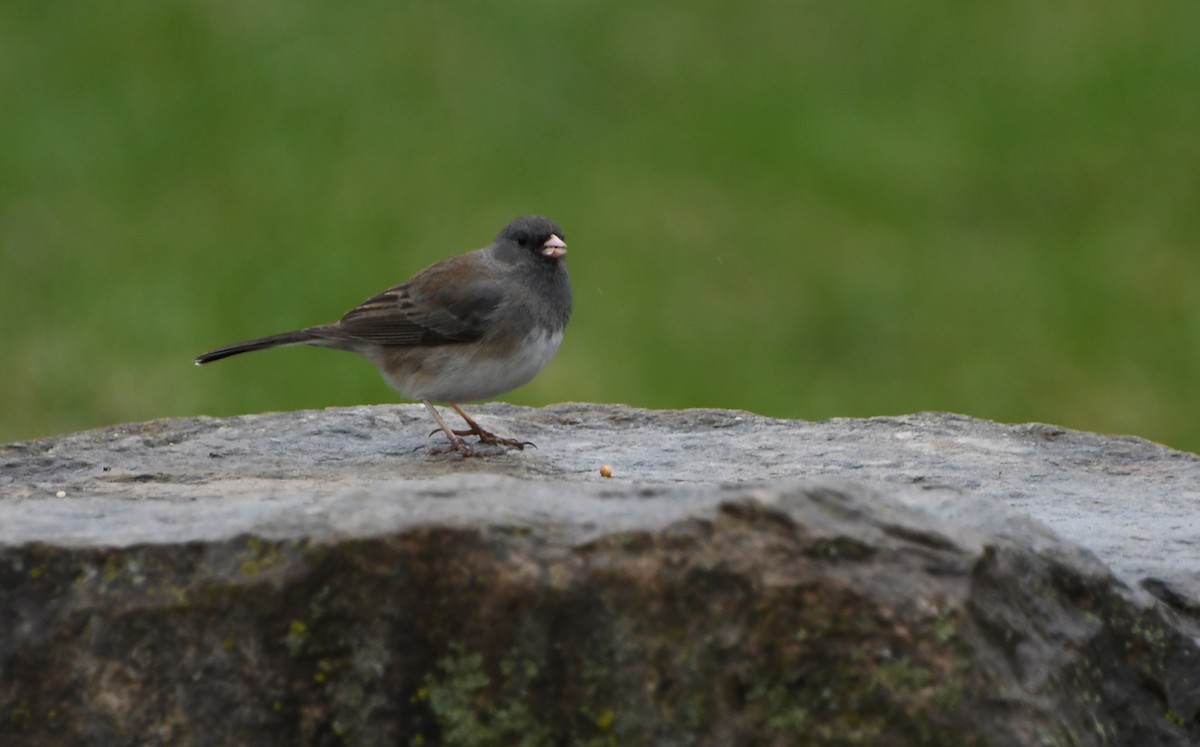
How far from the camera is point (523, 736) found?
9.43 feet

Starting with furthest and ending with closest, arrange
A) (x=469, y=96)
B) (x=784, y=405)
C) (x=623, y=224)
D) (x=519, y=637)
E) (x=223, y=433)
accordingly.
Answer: (x=469, y=96)
(x=623, y=224)
(x=784, y=405)
(x=223, y=433)
(x=519, y=637)

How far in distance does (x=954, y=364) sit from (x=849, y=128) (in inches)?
63.0

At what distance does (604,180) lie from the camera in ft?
28.5

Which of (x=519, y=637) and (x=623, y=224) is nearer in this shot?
(x=519, y=637)

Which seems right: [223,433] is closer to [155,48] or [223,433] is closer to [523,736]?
[523,736]

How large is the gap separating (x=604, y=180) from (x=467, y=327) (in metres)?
3.59


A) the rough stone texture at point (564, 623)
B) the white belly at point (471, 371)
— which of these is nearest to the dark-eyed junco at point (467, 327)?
the white belly at point (471, 371)

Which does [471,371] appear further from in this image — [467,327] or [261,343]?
[261,343]

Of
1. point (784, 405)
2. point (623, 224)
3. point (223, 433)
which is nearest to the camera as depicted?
point (223, 433)

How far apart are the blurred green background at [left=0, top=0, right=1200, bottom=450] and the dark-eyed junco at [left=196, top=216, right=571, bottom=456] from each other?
194cm

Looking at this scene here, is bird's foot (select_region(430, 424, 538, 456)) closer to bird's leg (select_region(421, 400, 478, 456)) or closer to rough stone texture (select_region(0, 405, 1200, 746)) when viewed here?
bird's leg (select_region(421, 400, 478, 456))

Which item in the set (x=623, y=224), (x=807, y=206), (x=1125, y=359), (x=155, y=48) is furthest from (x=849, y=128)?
(x=155, y=48)

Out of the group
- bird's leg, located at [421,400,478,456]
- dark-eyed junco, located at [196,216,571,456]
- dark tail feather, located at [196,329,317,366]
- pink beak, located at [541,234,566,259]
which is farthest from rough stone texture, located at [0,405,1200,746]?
pink beak, located at [541,234,566,259]

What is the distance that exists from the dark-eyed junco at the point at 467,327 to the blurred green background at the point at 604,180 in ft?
6.36
